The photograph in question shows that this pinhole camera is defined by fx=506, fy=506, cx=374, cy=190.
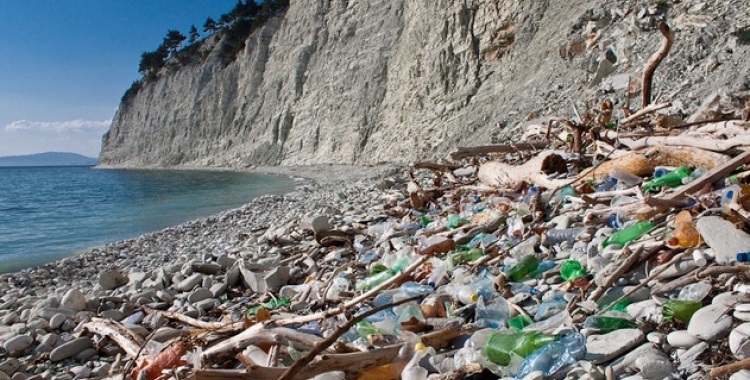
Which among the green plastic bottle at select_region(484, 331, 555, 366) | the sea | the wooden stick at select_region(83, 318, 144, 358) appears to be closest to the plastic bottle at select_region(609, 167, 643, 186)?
the green plastic bottle at select_region(484, 331, 555, 366)

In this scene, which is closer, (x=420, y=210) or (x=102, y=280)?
(x=102, y=280)

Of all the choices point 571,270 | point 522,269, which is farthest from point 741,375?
point 522,269

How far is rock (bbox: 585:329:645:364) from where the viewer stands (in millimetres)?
1663

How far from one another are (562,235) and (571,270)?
59 centimetres

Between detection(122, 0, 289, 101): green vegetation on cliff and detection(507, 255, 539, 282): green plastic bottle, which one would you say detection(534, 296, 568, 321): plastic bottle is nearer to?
detection(507, 255, 539, 282): green plastic bottle

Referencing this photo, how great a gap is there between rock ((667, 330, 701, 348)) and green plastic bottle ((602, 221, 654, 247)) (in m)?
0.98

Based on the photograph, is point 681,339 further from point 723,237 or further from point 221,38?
point 221,38

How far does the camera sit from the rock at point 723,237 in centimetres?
197

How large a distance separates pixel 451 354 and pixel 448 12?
19335mm

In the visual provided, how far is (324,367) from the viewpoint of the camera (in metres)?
1.89

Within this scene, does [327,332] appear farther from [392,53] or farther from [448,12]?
[392,53]

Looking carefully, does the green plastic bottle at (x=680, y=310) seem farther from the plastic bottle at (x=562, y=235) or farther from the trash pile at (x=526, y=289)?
the plastic bottle at (x=562, y=235)

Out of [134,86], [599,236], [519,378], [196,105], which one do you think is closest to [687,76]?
[599,236]

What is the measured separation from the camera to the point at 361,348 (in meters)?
2.08
